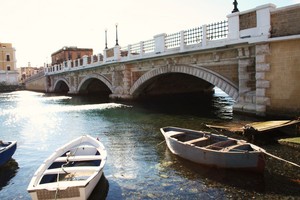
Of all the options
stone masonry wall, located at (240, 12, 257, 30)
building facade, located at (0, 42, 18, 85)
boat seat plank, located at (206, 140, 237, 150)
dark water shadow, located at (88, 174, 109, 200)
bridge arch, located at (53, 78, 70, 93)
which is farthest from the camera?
building facade, located at (0, 42, 18, 85)

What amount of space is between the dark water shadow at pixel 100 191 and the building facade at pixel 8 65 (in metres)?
88.8

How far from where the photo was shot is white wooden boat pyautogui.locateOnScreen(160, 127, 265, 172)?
848 centimetres

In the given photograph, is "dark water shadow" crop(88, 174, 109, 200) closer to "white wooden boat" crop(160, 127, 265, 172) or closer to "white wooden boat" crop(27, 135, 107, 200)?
"white wooden boat" crop(27, 135, 107, 200)

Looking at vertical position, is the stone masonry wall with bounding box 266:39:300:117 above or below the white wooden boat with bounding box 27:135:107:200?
above

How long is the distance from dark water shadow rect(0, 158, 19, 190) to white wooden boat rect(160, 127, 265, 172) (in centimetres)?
571

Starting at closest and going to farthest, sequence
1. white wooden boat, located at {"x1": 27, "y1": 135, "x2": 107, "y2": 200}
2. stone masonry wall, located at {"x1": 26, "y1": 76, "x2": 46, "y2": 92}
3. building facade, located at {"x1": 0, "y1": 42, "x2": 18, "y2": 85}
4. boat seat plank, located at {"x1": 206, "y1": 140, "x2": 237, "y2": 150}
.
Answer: white wooden boat, located at {"x1": 27, "y1": 135, "x2": 107, "y2": 200} < boat seat plank, located at {"x1": 206, "y1": 140, "x2": 237, "y2": 150} < stone masonry wall, located at {"x1": 26, "y1": 76, "x2": 46, "y2": 92} < building facade, located at {"x1": 0, "y1": 42, "x2": 18, "y2": 85}

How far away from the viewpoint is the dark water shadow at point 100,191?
Answer: 7902mm

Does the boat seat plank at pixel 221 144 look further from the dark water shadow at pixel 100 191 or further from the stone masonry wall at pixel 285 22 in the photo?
the stone masonry wall at pixel 285 22

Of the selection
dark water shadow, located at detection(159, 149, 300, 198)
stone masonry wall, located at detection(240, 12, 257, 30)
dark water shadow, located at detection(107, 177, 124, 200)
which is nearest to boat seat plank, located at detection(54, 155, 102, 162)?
dark water shadow, located at detection(107, 177, 124, 200)

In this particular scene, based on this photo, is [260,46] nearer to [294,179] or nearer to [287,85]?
[287,85]

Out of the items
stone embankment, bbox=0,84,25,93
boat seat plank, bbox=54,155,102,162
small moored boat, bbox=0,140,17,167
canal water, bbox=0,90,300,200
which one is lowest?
canal water, bbox=0,90,300,200

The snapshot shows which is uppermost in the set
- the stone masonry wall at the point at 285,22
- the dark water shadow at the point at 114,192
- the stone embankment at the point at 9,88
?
the stone masonry wall at the point at 285,22

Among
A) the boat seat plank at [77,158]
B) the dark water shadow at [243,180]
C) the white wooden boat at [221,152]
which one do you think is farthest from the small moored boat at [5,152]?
the dark water shadow at [243,180]

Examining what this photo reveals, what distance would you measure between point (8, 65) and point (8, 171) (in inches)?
3561
